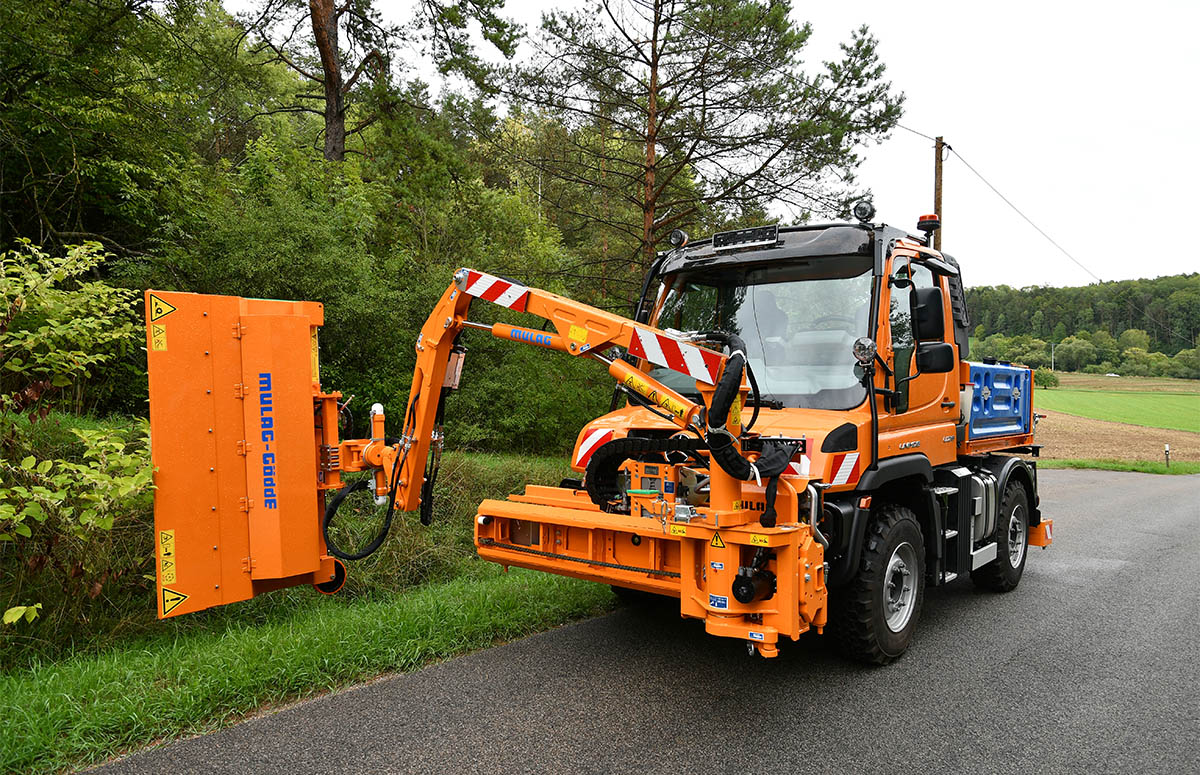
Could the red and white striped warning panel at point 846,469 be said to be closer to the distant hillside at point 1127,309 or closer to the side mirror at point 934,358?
the side mirror at point 934,358

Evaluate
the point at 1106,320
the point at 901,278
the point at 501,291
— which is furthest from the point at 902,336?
the point at 1106,320

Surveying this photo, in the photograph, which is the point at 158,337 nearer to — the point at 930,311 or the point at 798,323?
the point at 798,323

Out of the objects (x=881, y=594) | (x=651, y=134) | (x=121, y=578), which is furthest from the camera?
(x=651, y=134)

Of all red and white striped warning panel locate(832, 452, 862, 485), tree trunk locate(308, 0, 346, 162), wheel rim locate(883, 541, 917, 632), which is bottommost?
wheel rim locate(883, 541, 917, 632)

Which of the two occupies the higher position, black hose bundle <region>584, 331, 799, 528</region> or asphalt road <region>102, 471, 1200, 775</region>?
black hose bundle <region>584, 331, 799, 528</region>

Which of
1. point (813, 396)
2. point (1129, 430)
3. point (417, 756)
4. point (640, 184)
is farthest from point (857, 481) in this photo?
point (1129, 430)

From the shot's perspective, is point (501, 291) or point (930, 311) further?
point (930, 311)

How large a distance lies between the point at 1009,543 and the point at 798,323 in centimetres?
330

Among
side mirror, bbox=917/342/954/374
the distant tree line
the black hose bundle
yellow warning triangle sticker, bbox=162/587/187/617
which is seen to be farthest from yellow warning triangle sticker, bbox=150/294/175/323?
the distant tree line

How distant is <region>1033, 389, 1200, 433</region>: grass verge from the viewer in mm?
43822

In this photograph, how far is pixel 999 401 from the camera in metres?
6.71

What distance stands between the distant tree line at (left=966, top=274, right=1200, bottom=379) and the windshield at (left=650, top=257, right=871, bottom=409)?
132ft

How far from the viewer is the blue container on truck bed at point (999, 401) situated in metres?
6.14

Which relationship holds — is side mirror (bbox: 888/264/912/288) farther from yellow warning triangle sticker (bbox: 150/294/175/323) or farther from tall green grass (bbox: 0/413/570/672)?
tall green grass (bbox: 0/413/570/672)
